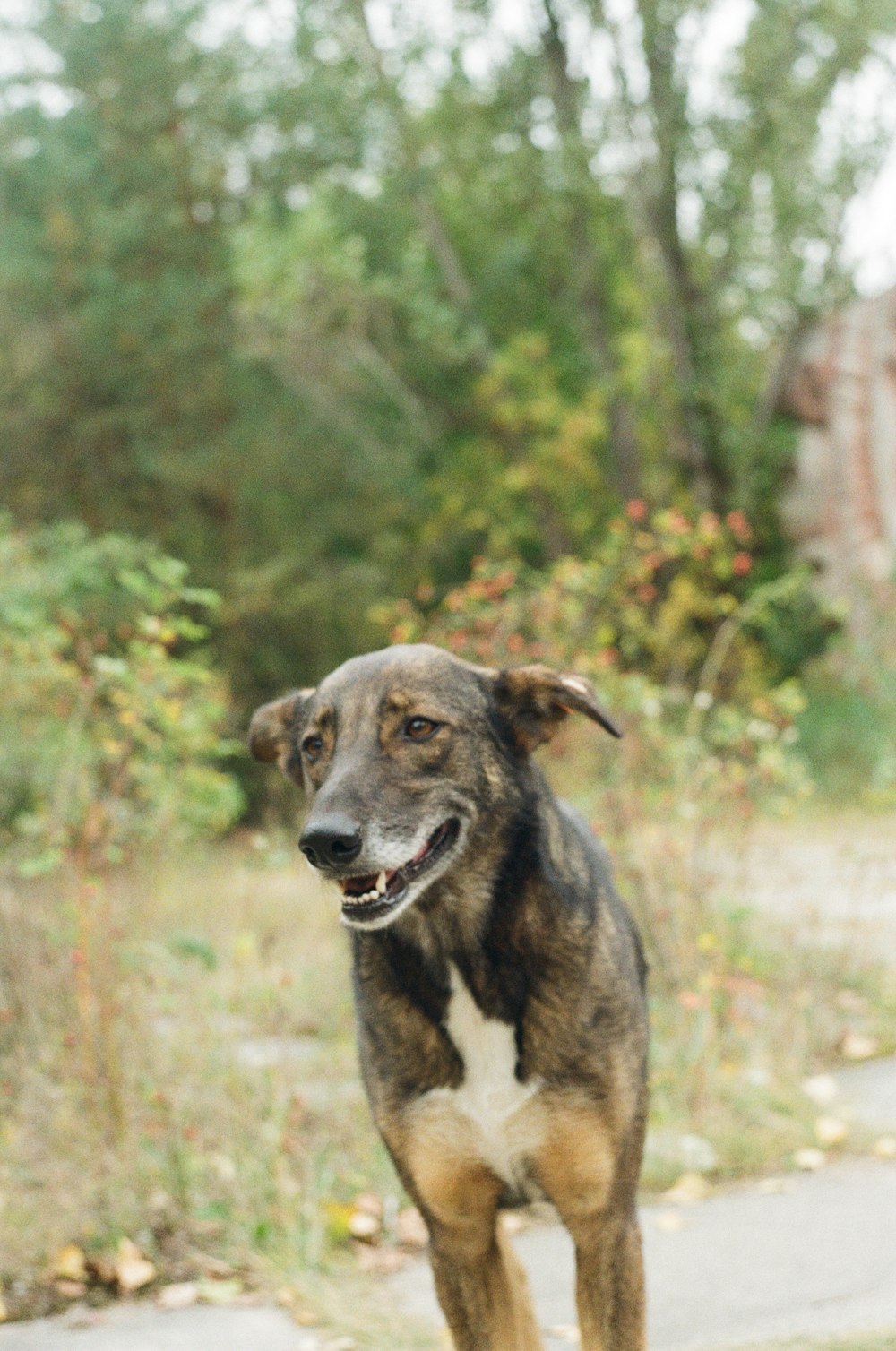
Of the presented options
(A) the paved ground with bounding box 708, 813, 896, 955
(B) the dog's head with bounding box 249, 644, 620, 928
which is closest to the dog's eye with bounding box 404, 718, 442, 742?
(B) the dog's head with bounding box 249, 644, 620, 928

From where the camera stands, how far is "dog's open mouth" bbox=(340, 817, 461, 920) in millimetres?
2984

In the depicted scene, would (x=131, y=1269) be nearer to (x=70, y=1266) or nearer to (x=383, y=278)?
(x=70, y=1266)

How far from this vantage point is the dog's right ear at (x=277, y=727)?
12.0 ft

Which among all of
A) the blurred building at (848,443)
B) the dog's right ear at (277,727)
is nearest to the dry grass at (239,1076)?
the dog's right ear at (277,727)

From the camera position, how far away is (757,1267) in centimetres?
431

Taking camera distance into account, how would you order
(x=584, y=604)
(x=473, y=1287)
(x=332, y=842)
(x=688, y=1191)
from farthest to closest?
(x=584, y=604), (x=688, y=1191), (x=473, y=1287), (x=332, y=842)

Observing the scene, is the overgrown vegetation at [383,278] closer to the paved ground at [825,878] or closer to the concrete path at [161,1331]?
the paved ground at [825,878]

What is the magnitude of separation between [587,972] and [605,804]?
295 centimetres

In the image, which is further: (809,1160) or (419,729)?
(809,1160)

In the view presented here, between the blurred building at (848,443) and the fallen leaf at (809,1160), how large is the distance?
442 inches

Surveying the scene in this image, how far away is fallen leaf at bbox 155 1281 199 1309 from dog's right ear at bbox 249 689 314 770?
1.80 m

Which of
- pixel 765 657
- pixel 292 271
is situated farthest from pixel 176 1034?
pixel 765 657

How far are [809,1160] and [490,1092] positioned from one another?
233 centimetres

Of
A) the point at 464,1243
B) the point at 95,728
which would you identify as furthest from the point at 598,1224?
the point at 95,728
